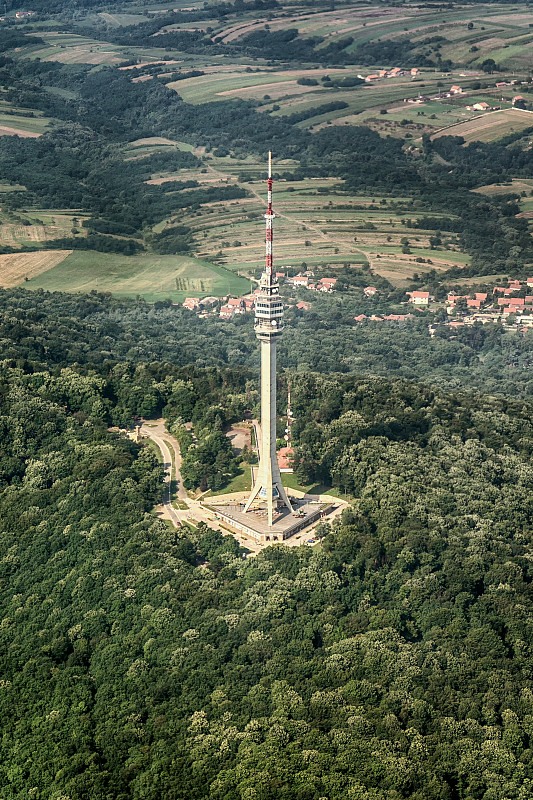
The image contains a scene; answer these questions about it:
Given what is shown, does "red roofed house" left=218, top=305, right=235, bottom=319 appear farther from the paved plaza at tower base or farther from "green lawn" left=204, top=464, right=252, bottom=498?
the paved plaza at tower base

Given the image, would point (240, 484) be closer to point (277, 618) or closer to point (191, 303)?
point (277, 618)

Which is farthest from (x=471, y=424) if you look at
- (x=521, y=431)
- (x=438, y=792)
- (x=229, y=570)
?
(x=438, y=792)

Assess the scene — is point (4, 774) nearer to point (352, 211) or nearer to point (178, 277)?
point (178, 277)

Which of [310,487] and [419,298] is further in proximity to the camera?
[419,298]

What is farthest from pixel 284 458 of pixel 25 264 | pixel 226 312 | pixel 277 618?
pixel 25 264

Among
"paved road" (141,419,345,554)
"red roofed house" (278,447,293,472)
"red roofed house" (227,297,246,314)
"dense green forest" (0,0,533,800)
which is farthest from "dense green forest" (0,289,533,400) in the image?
"red roofed house" (278,447,293,472)

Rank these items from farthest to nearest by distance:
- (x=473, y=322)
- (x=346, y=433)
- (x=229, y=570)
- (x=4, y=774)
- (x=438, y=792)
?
(x=473, y=322), (x=346, y=433), (x=229, y=570), (x=4, y=774), (x=438, y=792)

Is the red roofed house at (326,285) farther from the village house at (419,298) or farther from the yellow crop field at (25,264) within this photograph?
the yellow crop field at (25,264)

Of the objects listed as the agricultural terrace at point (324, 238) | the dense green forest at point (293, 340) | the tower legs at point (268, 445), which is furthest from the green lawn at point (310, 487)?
the agricultural terrace at point (324, 238)
